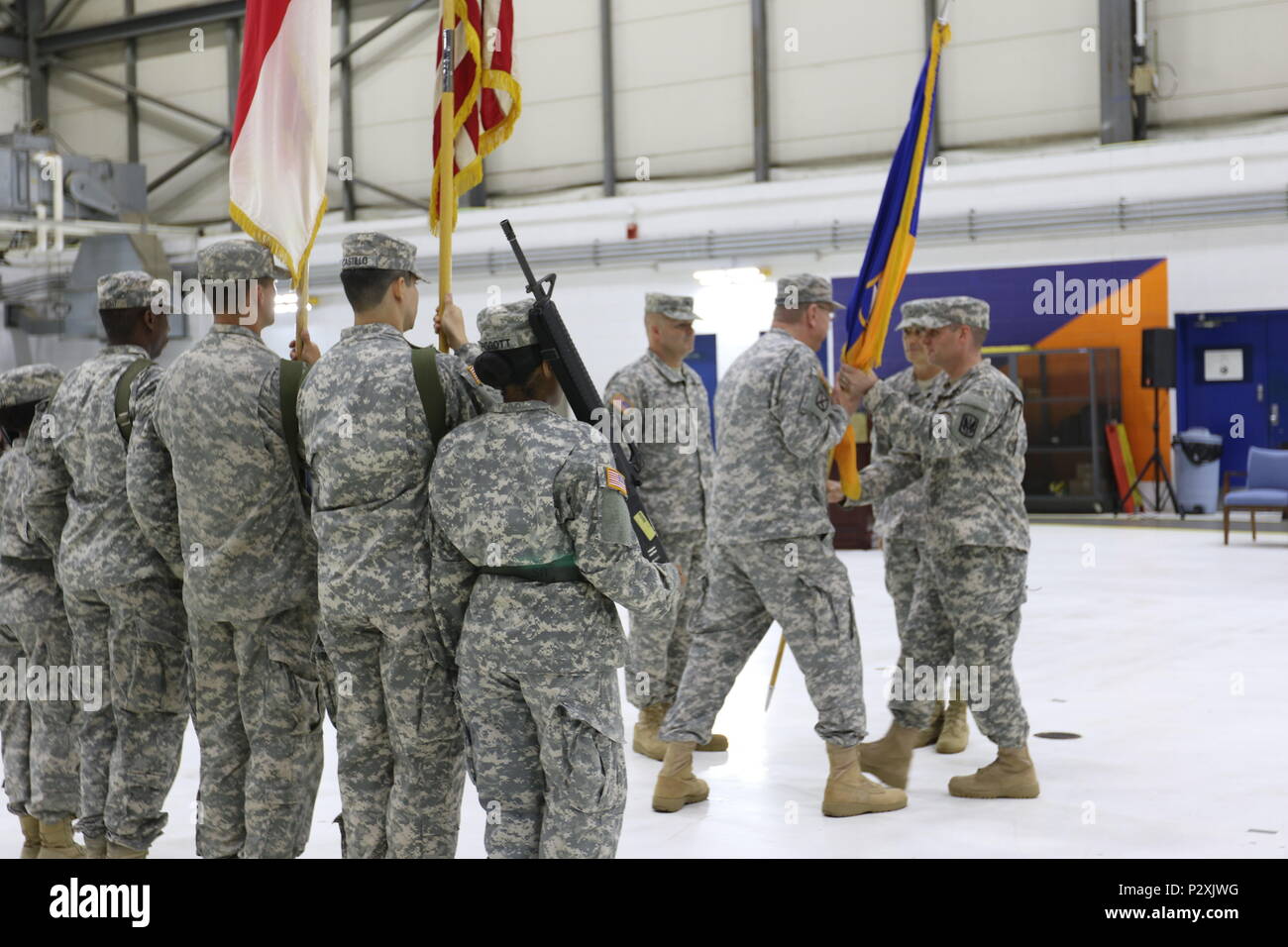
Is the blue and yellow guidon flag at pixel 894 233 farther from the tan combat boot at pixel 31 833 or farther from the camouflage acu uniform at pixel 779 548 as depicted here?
the tan combat boot at pixel 31 833

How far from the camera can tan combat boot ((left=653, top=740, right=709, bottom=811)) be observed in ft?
14.2

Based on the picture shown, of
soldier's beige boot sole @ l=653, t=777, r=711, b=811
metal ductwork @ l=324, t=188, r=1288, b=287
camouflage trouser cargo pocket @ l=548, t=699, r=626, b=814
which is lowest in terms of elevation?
soldier's beige boot sole @ l=653, t=777, r=711, b=811

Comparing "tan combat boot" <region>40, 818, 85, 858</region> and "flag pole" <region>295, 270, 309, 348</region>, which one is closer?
"flag pole" <region>295, 270, 309, 348</region>

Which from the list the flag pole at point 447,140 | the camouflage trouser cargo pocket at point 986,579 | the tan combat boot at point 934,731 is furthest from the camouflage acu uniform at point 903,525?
the flag pole at point 447,140

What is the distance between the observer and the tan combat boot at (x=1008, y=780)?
433 cm

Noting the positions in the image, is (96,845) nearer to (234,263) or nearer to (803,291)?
(234,263)

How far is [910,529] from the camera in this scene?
4.71 meters

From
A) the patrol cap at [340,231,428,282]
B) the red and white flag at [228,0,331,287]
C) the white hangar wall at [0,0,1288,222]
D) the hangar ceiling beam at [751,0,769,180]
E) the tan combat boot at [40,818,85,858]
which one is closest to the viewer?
the patrol cap at [340,231,428,282]

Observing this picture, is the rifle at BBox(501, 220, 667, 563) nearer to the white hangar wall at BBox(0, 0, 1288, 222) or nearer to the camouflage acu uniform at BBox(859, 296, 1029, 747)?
the camouflage acu uniform at BBox(859, 296, 1029, 747)

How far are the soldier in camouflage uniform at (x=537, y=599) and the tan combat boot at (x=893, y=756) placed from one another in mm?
1941

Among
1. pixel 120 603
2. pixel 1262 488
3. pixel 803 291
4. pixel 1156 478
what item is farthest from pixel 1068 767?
pixel 1156 478

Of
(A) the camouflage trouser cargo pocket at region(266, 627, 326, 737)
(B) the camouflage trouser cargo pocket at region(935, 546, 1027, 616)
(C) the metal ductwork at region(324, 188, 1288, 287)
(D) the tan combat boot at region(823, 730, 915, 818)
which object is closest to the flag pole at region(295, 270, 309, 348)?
(A) the camouflage trouser cargo pocket at region(266, 627, 326, 737)

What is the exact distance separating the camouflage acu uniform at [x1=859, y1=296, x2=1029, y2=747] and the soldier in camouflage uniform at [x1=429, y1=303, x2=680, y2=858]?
1.74 m
